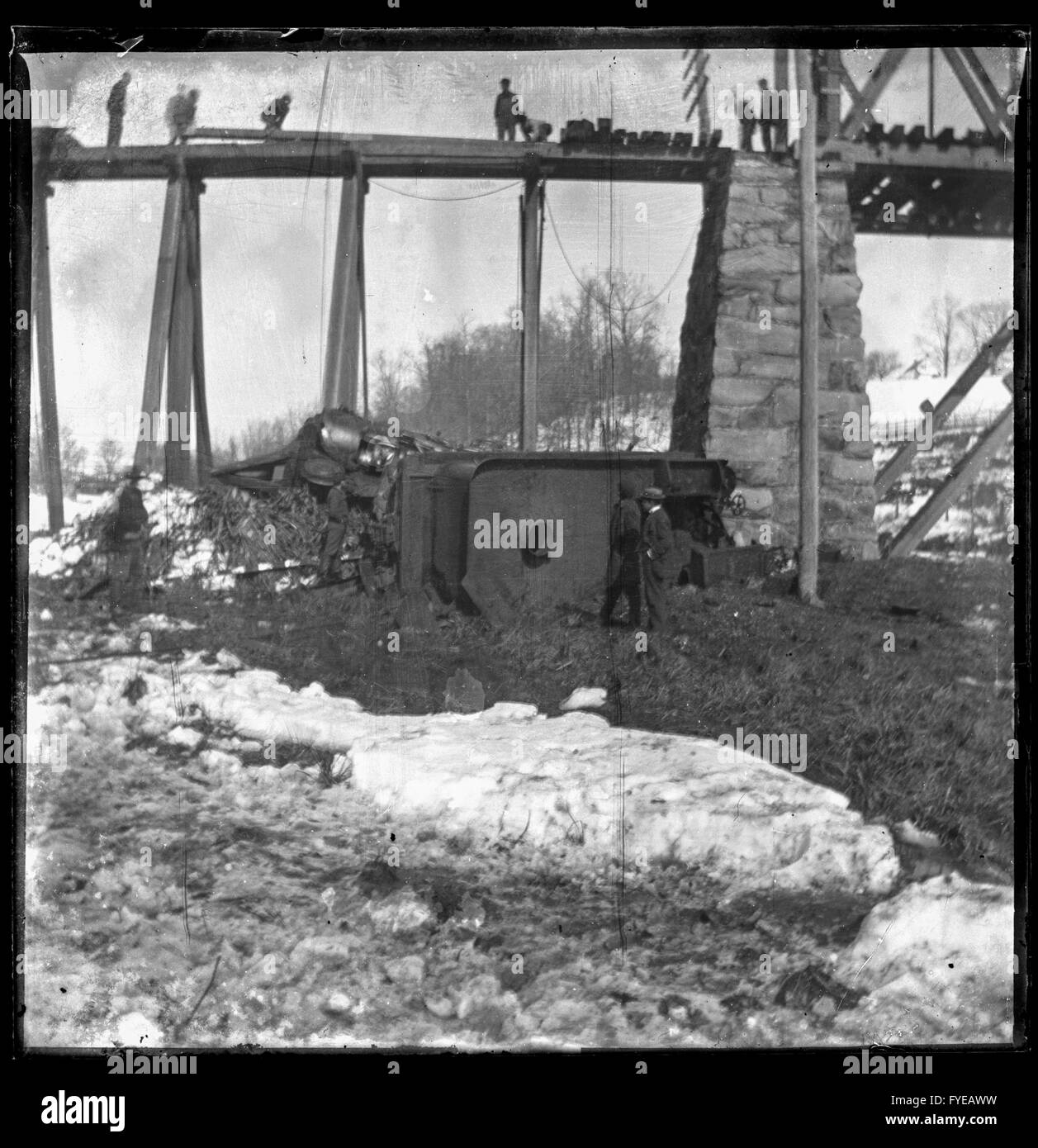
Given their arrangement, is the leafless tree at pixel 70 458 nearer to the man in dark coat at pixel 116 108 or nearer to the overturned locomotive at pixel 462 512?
the overturned locomotive at pixel 462 512

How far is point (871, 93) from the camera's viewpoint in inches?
118

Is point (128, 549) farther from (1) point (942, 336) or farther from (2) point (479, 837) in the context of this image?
(1) point (942, 336)

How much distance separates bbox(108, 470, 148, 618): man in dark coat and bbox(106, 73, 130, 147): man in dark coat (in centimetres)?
126

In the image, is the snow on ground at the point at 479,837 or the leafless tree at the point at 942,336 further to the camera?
the leafless tree at the point at 942,336

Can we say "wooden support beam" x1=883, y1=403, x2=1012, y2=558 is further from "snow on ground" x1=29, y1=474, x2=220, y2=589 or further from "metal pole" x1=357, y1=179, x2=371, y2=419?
"snow on ground" x1=29, y1=474, x2=220, y2=589

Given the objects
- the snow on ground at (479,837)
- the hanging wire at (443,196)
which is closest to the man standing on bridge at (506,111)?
the hanging wire at (443,196)

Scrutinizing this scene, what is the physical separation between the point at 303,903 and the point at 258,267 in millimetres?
2365

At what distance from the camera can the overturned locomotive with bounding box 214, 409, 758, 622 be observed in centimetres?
299

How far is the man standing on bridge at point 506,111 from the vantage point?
2990 mm

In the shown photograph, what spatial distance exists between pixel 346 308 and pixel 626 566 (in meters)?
1.42

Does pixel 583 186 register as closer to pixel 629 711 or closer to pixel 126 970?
pixel 629 711

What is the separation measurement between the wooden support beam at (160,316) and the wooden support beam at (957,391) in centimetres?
277

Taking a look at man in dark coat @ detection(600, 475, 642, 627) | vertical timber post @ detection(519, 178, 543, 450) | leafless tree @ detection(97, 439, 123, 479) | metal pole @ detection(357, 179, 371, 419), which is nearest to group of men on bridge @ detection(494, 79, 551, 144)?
vertical timber post @ detection(519, 178, 543, 450)

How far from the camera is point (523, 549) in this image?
9.83 ft
